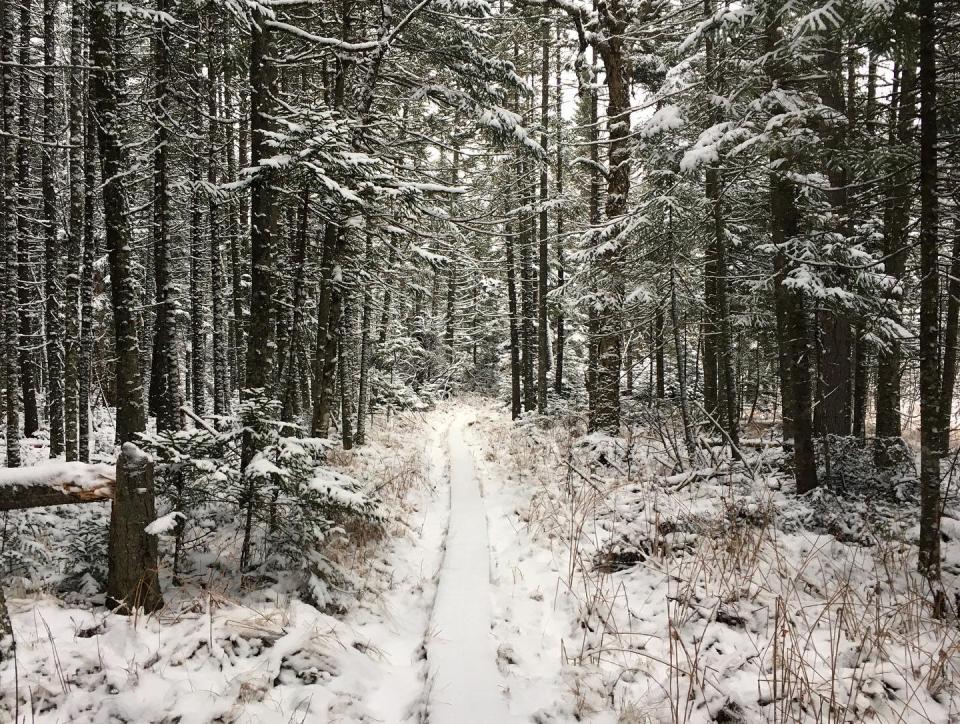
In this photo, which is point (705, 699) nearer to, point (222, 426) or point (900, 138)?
point (222, 426)

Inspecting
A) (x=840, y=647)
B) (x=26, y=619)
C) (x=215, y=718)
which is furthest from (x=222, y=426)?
(x=840, y=647)

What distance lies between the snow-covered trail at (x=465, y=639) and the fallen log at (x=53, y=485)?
9.73ft

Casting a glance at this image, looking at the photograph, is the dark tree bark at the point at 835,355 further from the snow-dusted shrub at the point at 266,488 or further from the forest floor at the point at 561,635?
the snow-dusted shrub at the point at 266,488

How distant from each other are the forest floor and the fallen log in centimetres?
100

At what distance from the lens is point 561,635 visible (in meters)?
4.74

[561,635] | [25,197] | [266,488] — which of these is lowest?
[561,635]

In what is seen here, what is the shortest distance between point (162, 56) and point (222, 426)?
25.4 ft

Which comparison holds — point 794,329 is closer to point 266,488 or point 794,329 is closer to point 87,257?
point 266,488

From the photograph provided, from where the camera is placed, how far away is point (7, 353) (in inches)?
461

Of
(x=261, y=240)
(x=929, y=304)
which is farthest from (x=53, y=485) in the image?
(x=929, y=304)

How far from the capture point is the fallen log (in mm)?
3441

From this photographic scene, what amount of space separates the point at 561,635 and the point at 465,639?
95 centimetres

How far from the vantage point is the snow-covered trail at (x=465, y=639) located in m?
3.52

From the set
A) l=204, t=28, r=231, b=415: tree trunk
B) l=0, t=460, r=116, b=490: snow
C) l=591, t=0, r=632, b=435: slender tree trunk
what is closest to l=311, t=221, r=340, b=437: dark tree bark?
l=204, t=28, r=231, b=415: tree trunk
